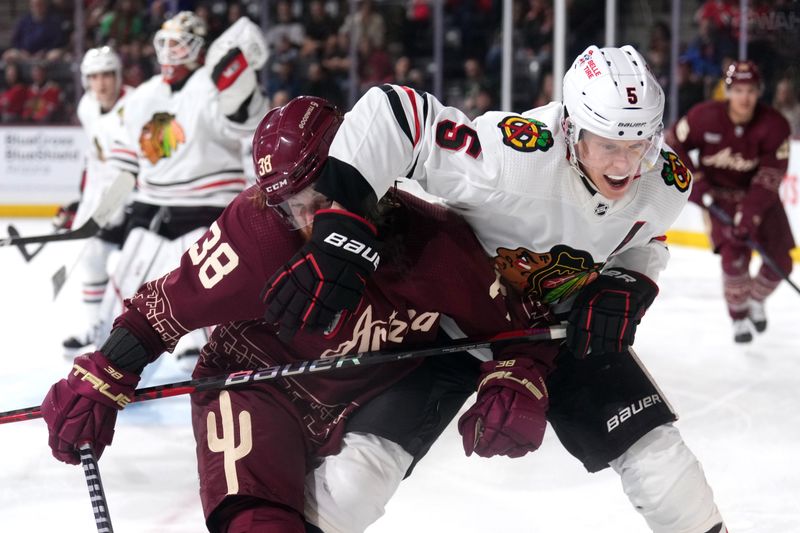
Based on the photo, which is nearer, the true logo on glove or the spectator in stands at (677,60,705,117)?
the true logo on glove

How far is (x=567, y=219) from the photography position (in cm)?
196

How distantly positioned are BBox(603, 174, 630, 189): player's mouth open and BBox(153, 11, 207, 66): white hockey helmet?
2.39 meters

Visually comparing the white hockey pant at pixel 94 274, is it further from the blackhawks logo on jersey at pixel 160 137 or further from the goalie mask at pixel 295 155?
the goalie mask at pixel 295 155

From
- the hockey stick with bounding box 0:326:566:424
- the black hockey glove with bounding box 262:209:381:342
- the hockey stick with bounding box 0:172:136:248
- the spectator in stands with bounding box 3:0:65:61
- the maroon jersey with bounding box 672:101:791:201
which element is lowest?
the spectator in stands with bounding box 3:0:65:61

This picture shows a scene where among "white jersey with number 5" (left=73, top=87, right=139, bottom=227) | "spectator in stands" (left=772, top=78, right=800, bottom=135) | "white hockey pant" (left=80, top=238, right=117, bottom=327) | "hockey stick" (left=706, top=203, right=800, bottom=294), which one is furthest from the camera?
"spectator in stands" (left=772, top=78, right=800, bottom=135)

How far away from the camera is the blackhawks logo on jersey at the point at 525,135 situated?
1.93 metres

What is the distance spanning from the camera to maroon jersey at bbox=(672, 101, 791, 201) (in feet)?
15.8

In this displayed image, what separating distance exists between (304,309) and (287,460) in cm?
25

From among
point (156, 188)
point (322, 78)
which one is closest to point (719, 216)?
point (156, 188)

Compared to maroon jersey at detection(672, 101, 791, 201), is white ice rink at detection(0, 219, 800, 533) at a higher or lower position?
lower

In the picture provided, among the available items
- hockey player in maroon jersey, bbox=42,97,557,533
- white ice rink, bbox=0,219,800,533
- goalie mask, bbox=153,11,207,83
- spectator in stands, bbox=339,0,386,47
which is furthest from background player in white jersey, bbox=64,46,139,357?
spectator in stands, bbox=339,0,386,47

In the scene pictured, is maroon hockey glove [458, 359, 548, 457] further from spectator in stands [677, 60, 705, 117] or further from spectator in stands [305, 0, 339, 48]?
spectator in stands [305, 0, 339, 48]

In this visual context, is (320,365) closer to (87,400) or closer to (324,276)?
(324,276)

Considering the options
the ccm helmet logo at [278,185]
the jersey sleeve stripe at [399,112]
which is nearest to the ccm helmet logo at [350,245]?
the ccm helmet logo at [278,185]
